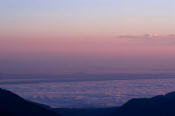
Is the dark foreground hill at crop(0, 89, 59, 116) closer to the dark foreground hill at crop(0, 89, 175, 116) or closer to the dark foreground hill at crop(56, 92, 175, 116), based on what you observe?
the dark foreground hill at crop(0, 89, 175, 116)

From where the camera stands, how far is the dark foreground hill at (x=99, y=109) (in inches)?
2407

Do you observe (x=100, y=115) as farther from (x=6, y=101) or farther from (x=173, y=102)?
(x=6, y=101)

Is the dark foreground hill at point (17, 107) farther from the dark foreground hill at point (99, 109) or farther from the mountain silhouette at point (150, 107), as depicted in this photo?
the mountain silhouette at point (150, 107)

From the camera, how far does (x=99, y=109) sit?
93438 mm

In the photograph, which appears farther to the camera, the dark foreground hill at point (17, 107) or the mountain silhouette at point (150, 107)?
the mountain silhouette at point (150, 107)

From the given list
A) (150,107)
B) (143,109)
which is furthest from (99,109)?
(150,107)

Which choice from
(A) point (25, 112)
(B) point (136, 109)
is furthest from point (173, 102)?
(A) point (25, 112)

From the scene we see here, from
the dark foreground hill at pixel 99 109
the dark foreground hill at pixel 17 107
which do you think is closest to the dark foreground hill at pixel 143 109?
the dark foreground hill at pixel 99 109

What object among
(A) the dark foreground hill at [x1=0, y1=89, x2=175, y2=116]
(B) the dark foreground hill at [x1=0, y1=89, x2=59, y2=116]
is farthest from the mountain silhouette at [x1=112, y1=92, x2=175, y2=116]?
(B) the dark foreground hill at [x1=0, y1=89, x2=59, y2=116]

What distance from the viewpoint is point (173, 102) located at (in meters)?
80.6

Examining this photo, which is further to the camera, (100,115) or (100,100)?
(100,100)

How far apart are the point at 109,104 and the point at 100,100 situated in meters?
10.7

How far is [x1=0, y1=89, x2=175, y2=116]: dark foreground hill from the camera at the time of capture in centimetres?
6113

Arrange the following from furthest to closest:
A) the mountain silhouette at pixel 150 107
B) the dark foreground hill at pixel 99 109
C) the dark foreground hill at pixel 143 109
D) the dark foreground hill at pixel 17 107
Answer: the dark foreground hill at pixel 143 109 < the mountain silhouette at pixel 150 107 < the dark foreground hill at pixel 99 109 < the dark foreground hill at pixel 17 107
